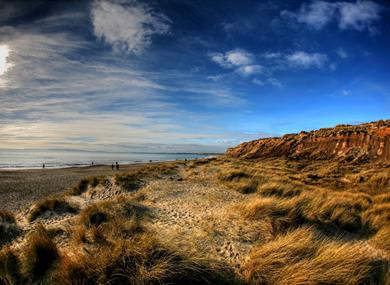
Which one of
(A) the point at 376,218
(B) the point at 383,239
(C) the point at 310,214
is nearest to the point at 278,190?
(C) the point at 310,214

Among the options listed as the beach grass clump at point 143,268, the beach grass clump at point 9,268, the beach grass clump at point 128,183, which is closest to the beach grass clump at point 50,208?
the beach grass clump at point 128,183

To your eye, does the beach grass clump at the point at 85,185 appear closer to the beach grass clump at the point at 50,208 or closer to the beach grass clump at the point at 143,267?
Answer: the beach grass clump at the point at 50,208

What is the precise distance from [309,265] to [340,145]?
2365 centimetres

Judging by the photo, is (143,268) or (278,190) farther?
(278,190)

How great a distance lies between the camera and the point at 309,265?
3422 millimetres

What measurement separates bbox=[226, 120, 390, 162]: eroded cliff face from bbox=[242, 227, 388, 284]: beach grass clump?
63.9 feet

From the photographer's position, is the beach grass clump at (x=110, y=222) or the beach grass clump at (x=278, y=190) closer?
the beach grass clump at (x=110, y=222)

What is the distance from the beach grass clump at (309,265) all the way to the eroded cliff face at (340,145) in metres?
19.5

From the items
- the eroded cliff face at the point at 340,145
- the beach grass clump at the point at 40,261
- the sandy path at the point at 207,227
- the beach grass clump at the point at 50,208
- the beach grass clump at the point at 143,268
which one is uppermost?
the eroded cliff face at the point at 340,145

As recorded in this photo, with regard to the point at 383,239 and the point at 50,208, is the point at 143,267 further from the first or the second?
the point at 50,208

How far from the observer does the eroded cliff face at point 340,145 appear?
65.2 ft

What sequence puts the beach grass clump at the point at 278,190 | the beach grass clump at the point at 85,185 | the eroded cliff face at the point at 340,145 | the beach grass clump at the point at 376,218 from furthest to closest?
the eroded cliff face at the point at 340,145
the beach grass clump at the point at 85,185
the beach grass clump at the point at 278,190
the beach grass clump at the point at 376,218

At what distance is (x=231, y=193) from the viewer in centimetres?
982

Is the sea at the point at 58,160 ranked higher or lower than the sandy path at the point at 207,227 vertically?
lower
